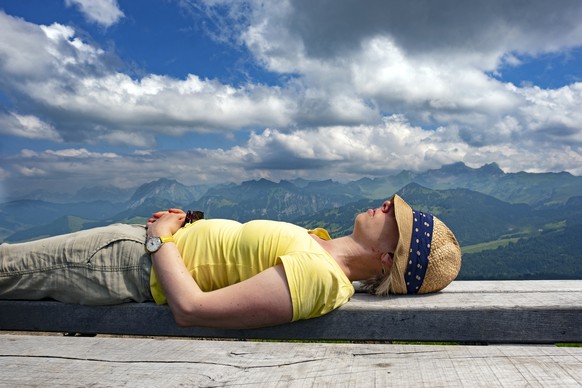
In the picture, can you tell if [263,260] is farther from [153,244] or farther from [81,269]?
[81,269]

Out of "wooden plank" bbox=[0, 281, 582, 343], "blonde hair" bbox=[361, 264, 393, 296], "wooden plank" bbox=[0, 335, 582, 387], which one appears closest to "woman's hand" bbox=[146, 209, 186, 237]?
"wooden plank" bbox=[0, 281, 582, 343]

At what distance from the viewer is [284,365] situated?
232 centimetres

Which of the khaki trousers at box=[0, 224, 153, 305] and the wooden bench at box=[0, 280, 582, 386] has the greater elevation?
the khaki trousers at box=[0, 224, 153, 305]

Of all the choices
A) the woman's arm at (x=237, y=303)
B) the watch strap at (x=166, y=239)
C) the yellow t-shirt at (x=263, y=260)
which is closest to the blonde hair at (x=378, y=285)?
the yellow t-shirt at (x=263, y=260)

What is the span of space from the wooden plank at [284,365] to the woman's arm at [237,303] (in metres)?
0.59

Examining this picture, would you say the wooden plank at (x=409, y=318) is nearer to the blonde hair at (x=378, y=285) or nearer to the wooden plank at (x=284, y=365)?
the blonde hair at (x=378, y=285)

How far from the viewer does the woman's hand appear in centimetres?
423

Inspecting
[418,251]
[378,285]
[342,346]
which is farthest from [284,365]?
[418,251]

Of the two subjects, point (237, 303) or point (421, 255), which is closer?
point (237, 303)

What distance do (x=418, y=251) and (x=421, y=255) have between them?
46 millimetres

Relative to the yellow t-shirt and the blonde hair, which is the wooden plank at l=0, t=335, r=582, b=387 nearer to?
the yellow t-shirt

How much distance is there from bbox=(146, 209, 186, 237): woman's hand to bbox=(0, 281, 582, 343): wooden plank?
774mm

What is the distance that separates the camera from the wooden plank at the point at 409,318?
313cm

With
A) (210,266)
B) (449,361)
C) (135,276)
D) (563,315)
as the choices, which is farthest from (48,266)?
(563,315)
